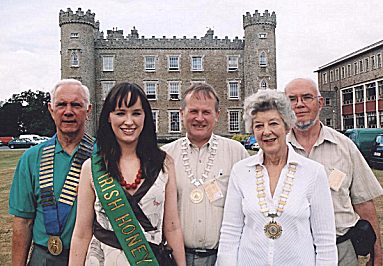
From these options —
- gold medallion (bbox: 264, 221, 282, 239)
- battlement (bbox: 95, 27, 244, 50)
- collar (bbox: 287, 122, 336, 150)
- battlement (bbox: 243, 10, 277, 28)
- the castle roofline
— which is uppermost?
battlement (bbox: 243, 10, 277, 28)

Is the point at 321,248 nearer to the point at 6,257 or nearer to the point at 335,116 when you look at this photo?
the point at 6,257

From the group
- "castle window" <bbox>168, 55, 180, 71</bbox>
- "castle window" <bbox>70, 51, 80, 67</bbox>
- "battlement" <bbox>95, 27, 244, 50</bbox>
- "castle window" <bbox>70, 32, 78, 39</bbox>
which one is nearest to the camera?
"castle window" <bbox>70, 51, 80, 67</bbox>

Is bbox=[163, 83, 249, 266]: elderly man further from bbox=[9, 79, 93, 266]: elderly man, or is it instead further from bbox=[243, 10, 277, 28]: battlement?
bbox=[243, 10, 277, 28]: battlement

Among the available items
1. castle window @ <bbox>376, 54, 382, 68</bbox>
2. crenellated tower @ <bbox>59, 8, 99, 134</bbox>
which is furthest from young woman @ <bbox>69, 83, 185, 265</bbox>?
castle window @ <bbox>376, 54, 382, 68</bbox>

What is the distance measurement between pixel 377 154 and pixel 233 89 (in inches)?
1141

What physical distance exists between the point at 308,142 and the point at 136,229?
146 centimetres

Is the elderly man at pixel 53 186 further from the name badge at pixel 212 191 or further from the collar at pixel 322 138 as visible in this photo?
the collar at pixel 322 138

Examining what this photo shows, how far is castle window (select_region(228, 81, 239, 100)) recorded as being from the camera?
4462 centimetres

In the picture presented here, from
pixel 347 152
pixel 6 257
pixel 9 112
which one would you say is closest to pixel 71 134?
pixel 347 152

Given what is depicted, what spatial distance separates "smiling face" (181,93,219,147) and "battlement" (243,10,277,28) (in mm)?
41677

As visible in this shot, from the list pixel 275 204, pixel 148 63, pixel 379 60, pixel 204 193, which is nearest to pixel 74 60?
pixel 148 63

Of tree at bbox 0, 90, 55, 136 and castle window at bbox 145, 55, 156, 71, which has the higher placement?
castle window at bbox 145, 55, 156, 71

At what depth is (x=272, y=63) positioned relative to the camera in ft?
141

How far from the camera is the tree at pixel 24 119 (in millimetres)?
53719
